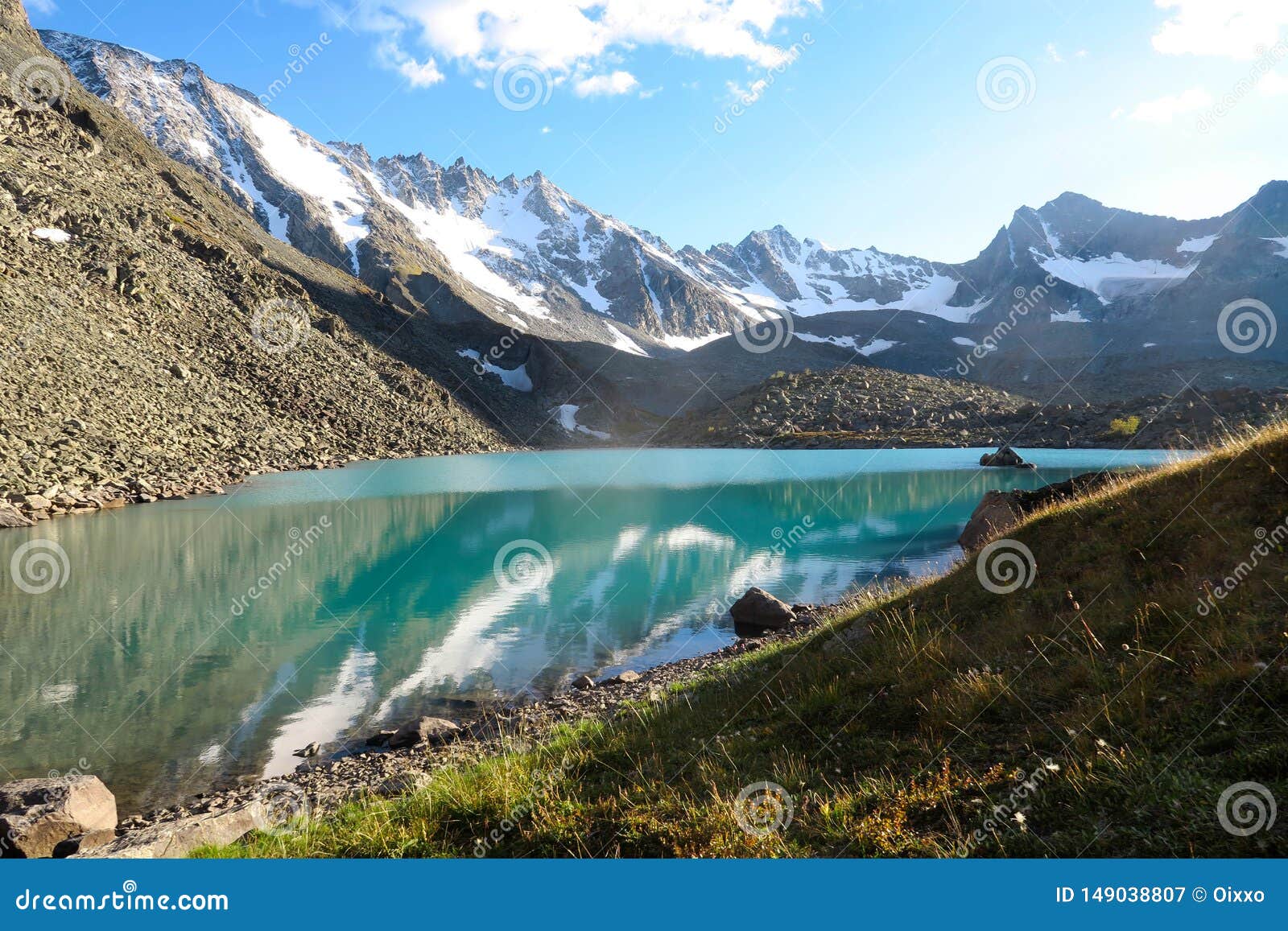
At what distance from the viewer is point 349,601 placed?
83.8 feet

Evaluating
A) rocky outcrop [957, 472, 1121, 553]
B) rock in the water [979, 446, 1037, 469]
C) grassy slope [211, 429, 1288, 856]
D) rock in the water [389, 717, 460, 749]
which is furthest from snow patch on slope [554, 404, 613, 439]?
grassy slope [211, 429, 1288, 856]

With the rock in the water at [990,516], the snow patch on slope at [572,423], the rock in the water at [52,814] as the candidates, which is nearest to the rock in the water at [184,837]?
the rock in the water at [52,814]

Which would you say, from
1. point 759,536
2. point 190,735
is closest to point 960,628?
point 190,735

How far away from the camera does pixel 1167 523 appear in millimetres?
9344

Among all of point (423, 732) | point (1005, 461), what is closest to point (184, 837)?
point (423, 732)

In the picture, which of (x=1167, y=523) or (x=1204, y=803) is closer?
(x=1204, y=803)

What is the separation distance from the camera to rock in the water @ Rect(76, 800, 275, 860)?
6.32 metres

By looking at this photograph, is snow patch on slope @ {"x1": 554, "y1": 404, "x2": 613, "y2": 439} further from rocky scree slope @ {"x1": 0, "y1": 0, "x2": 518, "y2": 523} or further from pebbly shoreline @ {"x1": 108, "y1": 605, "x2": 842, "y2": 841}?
pebbly shoreline @ {"x1": 108, "y1": 605, "x2": 842, "y2": 841}

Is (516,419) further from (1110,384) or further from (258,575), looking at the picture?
(1110,384)

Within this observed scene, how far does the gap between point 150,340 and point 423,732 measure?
260 feet

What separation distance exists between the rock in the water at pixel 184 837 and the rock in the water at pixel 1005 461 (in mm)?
82520

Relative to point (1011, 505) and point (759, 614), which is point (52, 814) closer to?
point (759, 614)

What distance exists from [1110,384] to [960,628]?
20348 cm

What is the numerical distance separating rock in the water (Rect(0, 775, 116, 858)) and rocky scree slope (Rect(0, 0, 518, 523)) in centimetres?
3815
